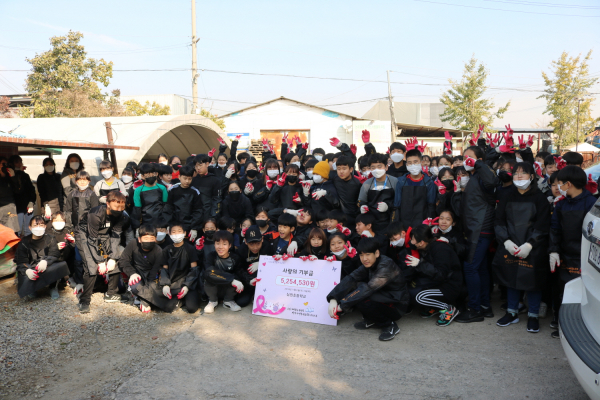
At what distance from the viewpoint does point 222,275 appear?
5430 millimetres

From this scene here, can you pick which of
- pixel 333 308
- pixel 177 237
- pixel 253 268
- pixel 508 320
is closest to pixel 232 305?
pixel 253 268

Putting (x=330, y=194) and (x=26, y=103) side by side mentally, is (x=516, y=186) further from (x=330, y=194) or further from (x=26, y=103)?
(x=26, y=103)

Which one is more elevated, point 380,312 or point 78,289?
point 380,312

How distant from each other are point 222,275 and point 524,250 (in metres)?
3.48

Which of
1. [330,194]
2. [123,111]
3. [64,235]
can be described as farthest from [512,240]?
[123,111]

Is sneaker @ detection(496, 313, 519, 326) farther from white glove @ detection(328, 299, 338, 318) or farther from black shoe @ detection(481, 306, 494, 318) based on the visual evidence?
white glove @ detection(328, 299, 338, 318)

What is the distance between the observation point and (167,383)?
3678 millimetres

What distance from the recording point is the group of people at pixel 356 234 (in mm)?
4629

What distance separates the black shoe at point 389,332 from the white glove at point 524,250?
4.92 ft

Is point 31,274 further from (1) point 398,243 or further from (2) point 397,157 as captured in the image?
(2) point 397,157

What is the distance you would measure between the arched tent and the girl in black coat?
1103 centimetres

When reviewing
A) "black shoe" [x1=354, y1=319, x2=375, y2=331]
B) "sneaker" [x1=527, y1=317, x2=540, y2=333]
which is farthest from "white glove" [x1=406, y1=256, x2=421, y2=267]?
"sneaker" [x1=527, y1=317, x2=540, y2=333]

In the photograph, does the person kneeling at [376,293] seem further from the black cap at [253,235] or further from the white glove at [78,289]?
the white glove at [78,289]

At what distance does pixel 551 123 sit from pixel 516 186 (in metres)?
28.6
